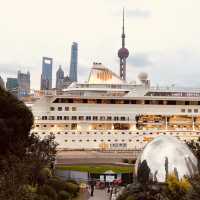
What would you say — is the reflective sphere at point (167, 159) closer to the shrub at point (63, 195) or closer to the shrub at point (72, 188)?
the shrub at point (63, 195)

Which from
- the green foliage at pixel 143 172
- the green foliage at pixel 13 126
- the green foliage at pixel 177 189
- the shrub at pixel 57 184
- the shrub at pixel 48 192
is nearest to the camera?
the green foliage at pixel 177 189


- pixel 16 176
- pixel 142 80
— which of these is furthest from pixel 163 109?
pixel 16 176

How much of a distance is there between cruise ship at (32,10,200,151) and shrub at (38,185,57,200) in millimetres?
34134

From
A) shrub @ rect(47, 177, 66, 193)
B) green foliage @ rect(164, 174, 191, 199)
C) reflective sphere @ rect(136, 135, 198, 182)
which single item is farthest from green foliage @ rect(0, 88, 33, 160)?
green foliage @ rect(164, 174, 191, 199)

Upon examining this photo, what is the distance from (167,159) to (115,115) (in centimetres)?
3957

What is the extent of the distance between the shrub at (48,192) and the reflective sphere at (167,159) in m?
3.90

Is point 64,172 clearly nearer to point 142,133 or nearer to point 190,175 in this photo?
point 190,175

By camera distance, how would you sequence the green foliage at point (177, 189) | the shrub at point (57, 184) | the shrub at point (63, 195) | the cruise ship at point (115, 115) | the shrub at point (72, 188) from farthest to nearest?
1. the cruise ship at point (115, 115)
2. the shrub at point (72, 188)
3. the shrub at point (57, 184)
4. the shrub at point (63, 195)
5. the green foliage at point (177, 189)

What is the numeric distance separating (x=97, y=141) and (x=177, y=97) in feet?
39.9

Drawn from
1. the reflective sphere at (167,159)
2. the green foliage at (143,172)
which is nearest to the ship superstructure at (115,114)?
the reflective sphere at (167,159)

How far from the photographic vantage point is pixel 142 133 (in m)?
60.0

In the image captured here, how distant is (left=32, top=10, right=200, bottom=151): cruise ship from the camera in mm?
58594

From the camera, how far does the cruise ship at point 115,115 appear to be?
2307 inches

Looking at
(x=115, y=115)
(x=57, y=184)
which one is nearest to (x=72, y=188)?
(x=57, y=184)
